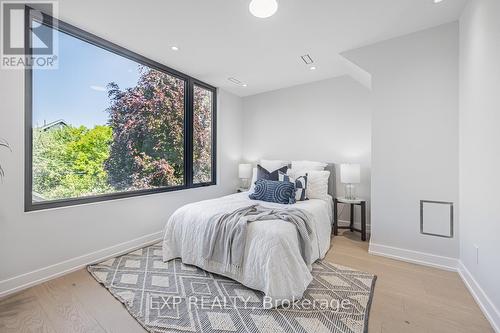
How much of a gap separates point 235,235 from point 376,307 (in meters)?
1.24

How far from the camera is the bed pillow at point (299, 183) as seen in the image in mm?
3090

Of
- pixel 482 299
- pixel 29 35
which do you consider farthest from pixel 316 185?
pixel 29 35

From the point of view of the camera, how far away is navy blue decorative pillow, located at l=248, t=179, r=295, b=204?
9.62ft

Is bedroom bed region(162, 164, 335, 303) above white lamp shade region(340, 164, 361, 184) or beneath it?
beneath

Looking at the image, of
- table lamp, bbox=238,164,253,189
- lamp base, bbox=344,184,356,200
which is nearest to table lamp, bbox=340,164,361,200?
lamp base, bbox=344,184,356,200

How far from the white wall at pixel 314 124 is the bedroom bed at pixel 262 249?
1492mm

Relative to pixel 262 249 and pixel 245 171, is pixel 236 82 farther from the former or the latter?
pixel 262 249

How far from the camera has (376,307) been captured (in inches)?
69.3

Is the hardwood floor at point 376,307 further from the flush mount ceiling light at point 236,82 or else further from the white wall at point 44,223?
the flush mount ceiling light at point 236,82

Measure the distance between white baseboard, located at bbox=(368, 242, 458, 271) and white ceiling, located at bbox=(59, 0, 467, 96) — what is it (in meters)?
2.45

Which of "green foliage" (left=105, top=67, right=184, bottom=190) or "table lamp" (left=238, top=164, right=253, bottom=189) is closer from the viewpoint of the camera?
"green foliage" (left=105, top=67, right=184, bottom=190)

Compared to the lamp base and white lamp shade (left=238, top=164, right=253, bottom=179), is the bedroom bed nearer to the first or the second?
the lamp base

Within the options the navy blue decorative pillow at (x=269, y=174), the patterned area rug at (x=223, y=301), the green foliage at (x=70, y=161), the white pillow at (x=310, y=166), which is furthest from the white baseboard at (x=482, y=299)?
the green foliage at (x=70, y=161)

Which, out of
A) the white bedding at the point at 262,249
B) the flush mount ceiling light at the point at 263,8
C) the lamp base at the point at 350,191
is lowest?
the white bedding at the point at 262,249
